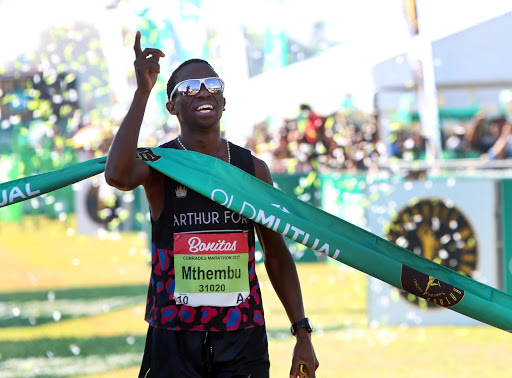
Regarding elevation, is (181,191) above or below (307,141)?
above

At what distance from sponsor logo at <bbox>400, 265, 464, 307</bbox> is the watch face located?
500cm

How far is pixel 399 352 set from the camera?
24.3 feet

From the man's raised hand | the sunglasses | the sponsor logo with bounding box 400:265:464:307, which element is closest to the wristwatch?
the sponsor logo with bounding box 400:265:464:307

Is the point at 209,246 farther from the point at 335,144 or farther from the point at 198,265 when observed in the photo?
the point at 335,144

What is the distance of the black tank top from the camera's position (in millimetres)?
3221

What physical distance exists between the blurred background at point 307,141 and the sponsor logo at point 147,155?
364cm

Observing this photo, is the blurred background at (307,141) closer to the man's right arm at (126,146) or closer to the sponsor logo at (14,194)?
the sponsor logo at (14,194)

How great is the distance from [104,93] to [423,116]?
343cm

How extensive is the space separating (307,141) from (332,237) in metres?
8.38

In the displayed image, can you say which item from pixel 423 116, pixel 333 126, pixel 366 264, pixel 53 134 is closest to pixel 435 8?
→ pixel 423 116

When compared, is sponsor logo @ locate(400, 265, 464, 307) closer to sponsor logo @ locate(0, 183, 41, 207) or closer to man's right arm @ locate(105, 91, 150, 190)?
man's right arm @ locate(105, 91, 150, 190)

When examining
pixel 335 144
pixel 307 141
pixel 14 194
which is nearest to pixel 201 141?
pixel 14 194

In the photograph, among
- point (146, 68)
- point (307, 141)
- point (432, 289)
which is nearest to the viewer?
point (146, 68)

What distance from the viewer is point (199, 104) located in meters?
3.29
